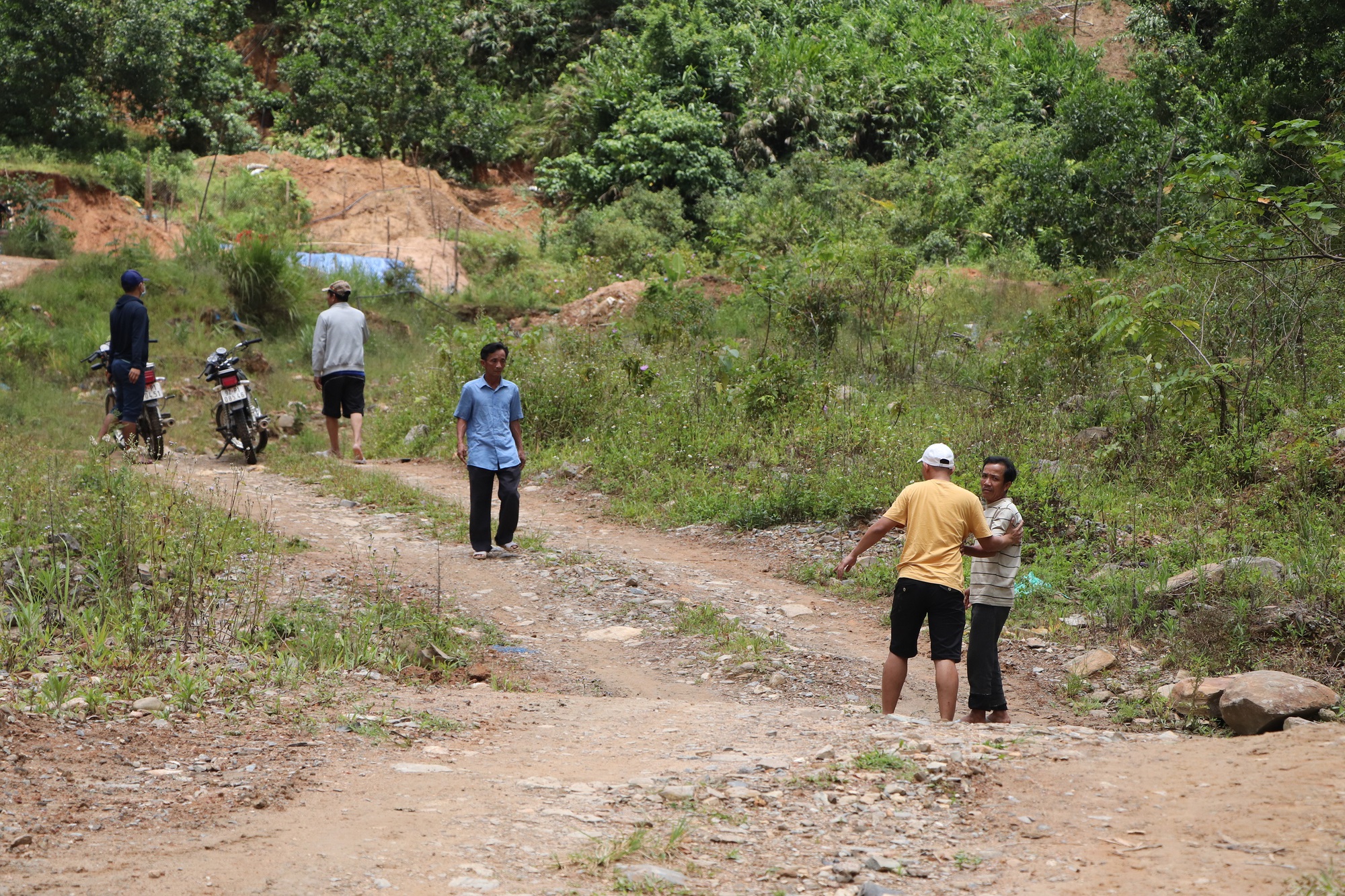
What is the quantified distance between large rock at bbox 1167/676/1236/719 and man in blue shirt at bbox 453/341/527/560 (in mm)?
4109

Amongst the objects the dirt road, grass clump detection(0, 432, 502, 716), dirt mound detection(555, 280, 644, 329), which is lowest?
the dirt road

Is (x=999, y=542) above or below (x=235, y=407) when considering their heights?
below

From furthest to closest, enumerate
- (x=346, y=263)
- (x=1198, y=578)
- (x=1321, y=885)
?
(x=346, y=263) < (x=1198, y=578) < (x=1321, y=885)

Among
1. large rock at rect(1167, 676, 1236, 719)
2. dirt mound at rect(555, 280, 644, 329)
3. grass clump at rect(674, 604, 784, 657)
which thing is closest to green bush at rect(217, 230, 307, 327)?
dirt mound at rect(555, 280, 644, 329)

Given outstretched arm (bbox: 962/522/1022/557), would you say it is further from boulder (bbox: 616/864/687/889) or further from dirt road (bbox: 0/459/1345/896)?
boulder (bbox: 616/864/687/889)

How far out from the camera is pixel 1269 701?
4.78 m

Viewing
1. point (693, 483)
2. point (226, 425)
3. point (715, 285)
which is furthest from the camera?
point (715, 285)

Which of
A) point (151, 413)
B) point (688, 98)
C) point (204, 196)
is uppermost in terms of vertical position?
point (688, 98)

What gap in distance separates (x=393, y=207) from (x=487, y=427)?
14.6 metres

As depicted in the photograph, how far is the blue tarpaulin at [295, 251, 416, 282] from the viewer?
53.8 ft

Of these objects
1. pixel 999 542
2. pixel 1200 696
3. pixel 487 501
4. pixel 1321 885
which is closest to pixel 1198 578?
pixel 1200 696

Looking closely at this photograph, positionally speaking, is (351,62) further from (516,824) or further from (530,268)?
(516,824)

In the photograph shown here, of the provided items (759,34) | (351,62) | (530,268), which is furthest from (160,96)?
(759,34)

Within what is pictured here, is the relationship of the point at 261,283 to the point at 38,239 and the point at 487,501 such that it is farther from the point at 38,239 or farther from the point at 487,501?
the point at 487,501
